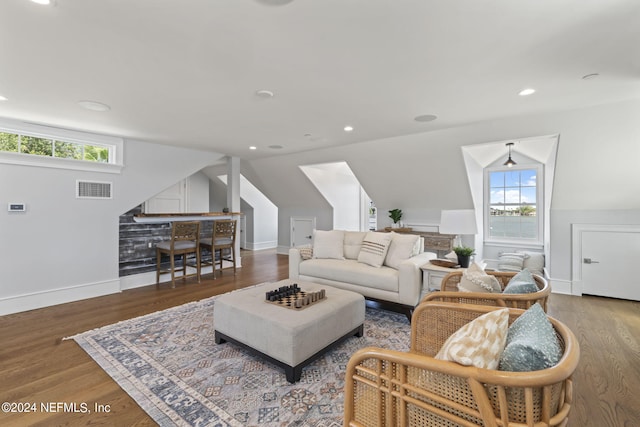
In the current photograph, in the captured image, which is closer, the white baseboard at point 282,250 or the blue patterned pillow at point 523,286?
the blue patterned pillow at point 523,286

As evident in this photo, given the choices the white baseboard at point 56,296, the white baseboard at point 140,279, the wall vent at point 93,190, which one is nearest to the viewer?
the white baseboard at point 56,296

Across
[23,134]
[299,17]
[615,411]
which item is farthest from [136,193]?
[615,411]

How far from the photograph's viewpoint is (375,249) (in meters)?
3.67

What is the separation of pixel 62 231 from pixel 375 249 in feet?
13.1

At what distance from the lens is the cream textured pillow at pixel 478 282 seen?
6.43ft

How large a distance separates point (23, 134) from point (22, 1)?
9.62 feet

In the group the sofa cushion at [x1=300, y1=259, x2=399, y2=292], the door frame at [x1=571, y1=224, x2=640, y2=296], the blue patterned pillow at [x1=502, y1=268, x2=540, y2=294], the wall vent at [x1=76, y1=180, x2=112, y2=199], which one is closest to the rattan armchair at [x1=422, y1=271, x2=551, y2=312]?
the blue patterned pillow at [x1=502, y1=268, x2=540, y2=294]

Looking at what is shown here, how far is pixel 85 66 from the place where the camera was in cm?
210

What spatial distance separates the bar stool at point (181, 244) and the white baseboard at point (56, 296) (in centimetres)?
67

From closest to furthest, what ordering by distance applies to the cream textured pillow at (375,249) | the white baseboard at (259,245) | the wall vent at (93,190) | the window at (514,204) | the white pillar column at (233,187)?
the cream textured pillow at (375,249) → the wall vent at (93,190) → the window at (514,204) → the white pillar column at (233,187) → the white baseboard at (259,245)

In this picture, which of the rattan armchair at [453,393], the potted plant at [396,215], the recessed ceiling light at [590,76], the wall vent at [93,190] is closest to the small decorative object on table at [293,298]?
the rattan armchair at [453,393]

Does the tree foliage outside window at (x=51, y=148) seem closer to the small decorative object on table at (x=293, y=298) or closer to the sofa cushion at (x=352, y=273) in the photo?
the sofa cushion at (x=352, y=273)

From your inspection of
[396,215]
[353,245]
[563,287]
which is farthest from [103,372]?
[563,287]

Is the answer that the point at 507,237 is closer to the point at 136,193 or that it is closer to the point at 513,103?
the point at 513,103
